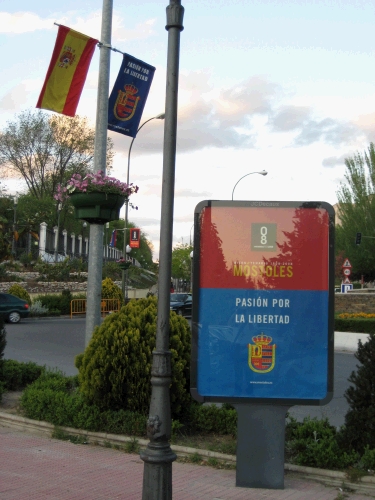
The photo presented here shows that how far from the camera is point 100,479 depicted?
6.35m

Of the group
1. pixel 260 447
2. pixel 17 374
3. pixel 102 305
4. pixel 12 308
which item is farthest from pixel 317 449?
pixel 102 305

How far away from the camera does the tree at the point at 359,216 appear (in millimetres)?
49219

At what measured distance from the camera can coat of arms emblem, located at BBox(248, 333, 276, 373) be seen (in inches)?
245

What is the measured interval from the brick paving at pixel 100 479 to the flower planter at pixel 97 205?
10.3 feet

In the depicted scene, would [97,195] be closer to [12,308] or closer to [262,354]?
[262,354]

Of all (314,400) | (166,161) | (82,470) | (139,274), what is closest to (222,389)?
(314,400)

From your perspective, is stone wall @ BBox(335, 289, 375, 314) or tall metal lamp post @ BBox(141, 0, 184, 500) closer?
tall metal lamp post @ BBox(141, 0, 184, 500)

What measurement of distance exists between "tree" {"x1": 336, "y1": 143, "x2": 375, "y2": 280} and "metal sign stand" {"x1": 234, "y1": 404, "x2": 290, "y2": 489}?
4423 cm

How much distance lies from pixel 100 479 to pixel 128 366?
1.67 metres

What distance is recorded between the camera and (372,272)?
50562 mm

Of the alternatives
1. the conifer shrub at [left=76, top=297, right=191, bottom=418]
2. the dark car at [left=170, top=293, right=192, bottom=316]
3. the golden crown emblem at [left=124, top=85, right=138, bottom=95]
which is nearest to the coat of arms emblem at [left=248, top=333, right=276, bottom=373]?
the conifer shrub at [left=76, top=297, right=191, bottom=418]

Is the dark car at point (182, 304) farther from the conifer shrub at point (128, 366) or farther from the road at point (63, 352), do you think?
the conifer shrub at point (128, 366)

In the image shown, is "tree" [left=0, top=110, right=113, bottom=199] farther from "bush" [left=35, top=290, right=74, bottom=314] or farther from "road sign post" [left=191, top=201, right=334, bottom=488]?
"road sign post" [left=191, top=201, right=334, bottom=488]

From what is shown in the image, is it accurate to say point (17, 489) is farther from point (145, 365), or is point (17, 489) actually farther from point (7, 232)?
point (7, 232)
